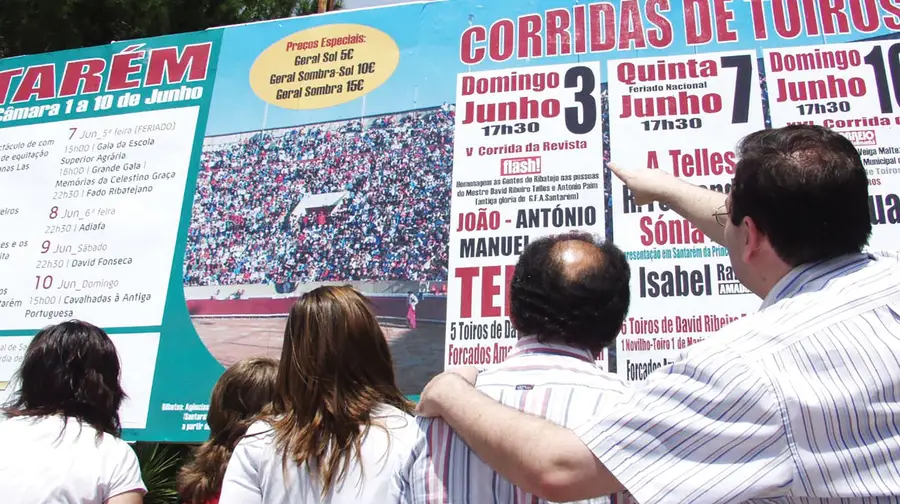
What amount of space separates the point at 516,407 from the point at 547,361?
0.34 feet

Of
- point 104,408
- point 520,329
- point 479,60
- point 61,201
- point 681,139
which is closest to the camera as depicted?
point 520,329

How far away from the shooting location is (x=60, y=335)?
6.67 ft

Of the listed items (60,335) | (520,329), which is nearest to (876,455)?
(520,329)

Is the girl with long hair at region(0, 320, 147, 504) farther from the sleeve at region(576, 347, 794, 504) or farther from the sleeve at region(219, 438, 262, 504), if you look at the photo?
the sleeve at region(576, 347, 794, 504)

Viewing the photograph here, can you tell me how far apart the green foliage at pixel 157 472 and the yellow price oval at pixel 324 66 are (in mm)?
2387

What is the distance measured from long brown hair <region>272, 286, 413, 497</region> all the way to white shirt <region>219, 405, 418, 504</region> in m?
0.02

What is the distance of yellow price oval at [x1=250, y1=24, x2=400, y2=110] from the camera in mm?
3842

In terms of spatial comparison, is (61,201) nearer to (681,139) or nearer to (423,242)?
(423,242)

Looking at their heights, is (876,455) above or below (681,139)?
below

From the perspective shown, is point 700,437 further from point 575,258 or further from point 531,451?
point 575,258

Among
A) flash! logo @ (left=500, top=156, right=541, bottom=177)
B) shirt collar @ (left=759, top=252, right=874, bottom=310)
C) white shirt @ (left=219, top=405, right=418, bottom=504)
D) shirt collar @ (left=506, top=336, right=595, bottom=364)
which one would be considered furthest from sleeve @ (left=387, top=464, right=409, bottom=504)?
flash! logo @ (left=500, top=156, right=541, bottom=177)

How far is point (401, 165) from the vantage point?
3578 millimetres

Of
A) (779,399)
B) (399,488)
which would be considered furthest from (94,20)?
(779,399)

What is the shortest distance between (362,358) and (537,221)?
71.9 inches
